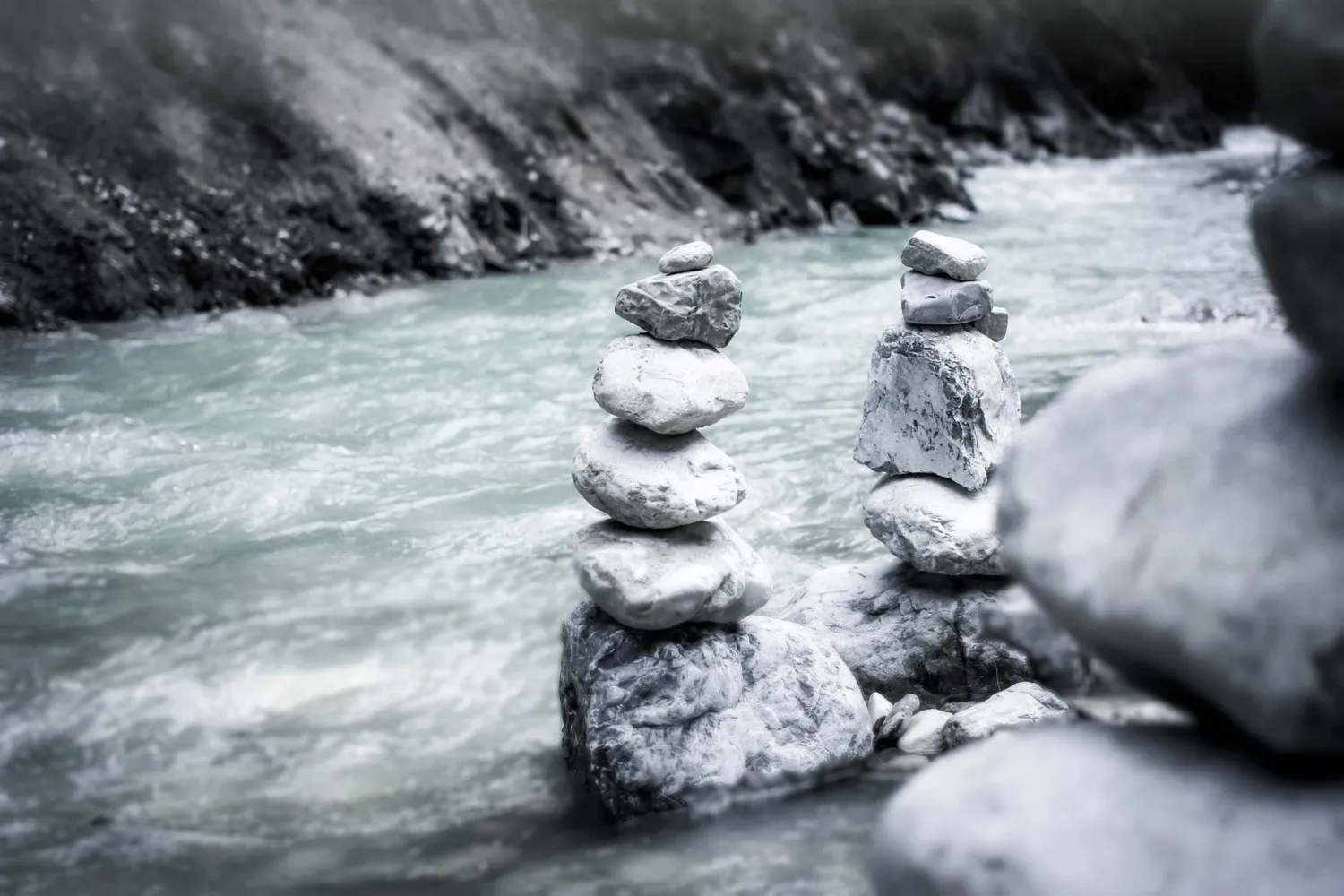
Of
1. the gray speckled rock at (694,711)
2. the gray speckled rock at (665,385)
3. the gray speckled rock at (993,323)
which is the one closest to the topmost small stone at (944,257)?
the gray speckled rock at (993,323)

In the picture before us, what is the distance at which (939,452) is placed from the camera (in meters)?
5.20

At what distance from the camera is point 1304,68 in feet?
7.04

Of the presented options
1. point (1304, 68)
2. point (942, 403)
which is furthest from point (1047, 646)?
point (942, 403)

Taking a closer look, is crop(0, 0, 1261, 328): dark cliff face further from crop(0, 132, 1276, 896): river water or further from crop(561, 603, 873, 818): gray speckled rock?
crop(561, 603, 873, 818): gray speckled rock

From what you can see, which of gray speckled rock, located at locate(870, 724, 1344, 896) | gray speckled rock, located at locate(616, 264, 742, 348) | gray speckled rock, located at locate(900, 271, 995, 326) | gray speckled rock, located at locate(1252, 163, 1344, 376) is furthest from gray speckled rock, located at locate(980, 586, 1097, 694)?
gray speckled rock, located at locate(900, 271, 995, 326)

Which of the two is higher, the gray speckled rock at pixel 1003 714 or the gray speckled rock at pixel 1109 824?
the gray speckled rock at pixel 1109 824

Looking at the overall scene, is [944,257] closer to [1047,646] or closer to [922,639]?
[922,639]

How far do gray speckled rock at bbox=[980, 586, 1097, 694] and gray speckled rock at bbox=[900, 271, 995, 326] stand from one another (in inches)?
111

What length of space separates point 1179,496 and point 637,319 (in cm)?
272

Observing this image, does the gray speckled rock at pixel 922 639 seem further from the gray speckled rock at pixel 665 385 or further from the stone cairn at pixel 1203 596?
the stone cairn at pixel 1203 596

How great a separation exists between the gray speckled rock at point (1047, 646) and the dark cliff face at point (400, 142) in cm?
1266

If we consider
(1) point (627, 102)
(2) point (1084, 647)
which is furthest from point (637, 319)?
(1) point (627, 102)

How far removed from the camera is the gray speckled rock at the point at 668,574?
4293 mm

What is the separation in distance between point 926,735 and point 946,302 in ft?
5.90
